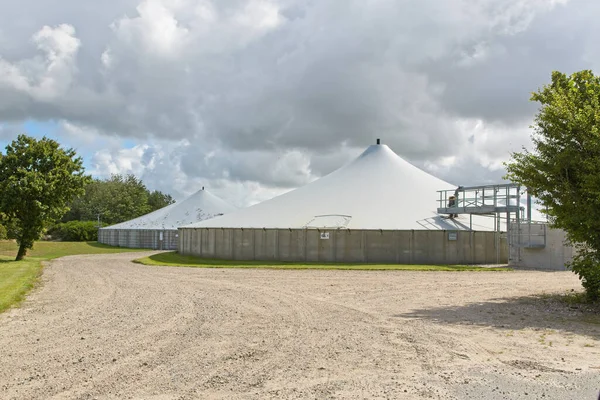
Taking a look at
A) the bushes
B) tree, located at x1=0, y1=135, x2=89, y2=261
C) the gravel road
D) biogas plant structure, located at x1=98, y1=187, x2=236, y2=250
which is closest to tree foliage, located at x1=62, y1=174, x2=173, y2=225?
the bushes

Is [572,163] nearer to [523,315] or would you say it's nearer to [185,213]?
A: [523,315]

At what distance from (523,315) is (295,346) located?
6.09 meters

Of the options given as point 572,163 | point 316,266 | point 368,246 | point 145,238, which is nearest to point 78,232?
point 145,238

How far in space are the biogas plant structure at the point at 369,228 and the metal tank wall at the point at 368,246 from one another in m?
0.05

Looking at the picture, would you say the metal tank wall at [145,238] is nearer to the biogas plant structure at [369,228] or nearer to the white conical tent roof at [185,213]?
the white conical tent roof at [185,213]

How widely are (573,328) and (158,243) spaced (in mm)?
47703

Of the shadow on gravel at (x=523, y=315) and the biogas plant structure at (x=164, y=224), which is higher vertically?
the biogas plant structure at (x=164, y=224)

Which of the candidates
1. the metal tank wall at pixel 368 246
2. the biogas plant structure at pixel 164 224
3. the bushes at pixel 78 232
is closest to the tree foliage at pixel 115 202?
the bushes at pixel 78 232

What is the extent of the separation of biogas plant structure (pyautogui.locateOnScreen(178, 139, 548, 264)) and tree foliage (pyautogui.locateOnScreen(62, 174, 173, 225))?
46541 millimetres

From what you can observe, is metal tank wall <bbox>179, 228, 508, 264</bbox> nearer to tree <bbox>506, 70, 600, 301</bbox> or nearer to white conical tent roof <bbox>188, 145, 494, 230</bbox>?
white conical tent roof <bbox>188, 145, 494, 230</bbox>

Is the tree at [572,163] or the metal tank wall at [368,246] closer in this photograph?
the tree at [572,163]

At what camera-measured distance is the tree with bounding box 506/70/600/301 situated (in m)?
13.1

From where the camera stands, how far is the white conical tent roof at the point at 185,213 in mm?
56219

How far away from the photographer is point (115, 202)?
82562mm
